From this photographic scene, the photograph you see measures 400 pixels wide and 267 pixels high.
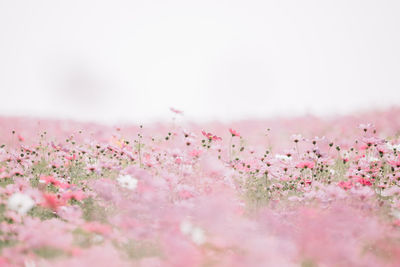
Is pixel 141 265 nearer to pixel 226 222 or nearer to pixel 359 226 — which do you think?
pixel 226 222

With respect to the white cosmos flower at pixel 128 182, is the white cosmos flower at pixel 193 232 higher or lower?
lower

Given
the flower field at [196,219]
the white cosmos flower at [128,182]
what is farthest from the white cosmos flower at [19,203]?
the white cosmos flower at [128,182]

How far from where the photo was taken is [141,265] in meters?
1.65

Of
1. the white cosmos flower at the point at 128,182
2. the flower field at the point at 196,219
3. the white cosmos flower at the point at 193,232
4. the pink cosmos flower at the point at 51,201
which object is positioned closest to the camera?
the flower field at the point at 196,219

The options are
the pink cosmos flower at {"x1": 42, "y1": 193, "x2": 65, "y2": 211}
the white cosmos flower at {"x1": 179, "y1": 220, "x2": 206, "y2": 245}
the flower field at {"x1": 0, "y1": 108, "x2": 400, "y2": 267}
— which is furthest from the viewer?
the pink cosmos flower at {"x1": 42, "y1": 193, "x2": 65, "y2": 211}

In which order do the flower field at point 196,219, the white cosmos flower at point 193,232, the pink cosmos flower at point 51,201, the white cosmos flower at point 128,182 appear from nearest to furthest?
the flower field at point 196,219 < the white cosmos flower at point 193,232 < the pink cosmos flower at point 51,201 < the white cosmos flower at point 128,182

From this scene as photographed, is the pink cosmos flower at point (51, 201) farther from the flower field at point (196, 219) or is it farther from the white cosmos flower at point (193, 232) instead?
the white cosmos flower at point (193, 232)

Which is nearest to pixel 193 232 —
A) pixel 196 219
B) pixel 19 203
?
pixel 196 219

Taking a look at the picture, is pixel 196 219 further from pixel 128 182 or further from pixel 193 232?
pixel 128 182

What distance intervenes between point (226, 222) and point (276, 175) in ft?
5.16

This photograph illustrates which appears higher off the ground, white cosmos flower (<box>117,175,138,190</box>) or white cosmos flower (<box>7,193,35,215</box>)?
white cosmos flower (<box>117,175,138,190</box>)

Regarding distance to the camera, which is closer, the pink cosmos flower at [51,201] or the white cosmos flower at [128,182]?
the pink cosmos flower at [51,201]

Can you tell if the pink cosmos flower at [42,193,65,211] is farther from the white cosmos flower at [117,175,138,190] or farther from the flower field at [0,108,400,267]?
the white cosmos flower at [117,175,138,190]

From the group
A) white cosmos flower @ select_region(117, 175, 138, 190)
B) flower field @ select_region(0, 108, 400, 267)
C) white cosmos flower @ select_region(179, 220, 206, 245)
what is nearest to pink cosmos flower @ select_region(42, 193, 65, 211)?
flower field @ select_region(0, 108, 400, 267)
